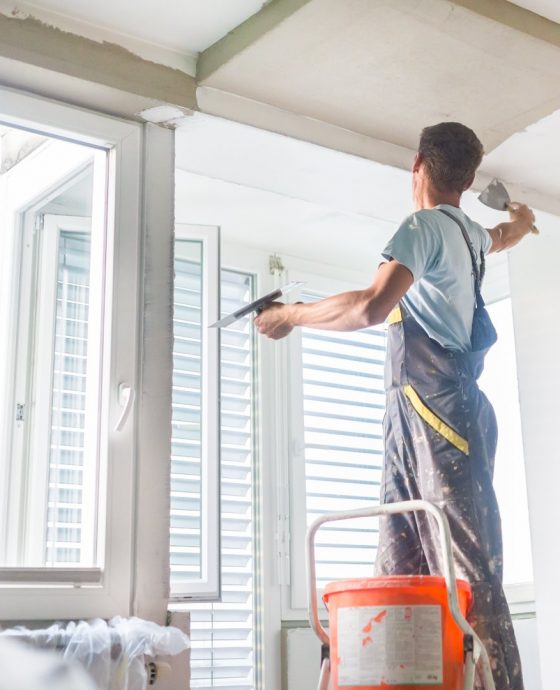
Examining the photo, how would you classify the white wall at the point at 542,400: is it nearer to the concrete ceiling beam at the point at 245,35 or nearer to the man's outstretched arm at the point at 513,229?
the man's outstretched arm at the point at 513,229

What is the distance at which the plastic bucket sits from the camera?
5.43 ft

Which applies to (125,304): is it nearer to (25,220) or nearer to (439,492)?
(25,220)

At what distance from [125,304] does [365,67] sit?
84 cm

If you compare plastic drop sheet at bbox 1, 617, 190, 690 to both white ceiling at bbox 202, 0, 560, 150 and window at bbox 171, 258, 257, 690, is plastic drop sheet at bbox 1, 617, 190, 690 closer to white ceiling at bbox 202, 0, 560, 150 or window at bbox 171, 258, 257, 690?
window at bbox 171, 258, 257, 690

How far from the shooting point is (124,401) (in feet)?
7.34

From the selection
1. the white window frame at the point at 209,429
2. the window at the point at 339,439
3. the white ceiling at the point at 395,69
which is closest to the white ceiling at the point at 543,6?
the white ceiling at the point at 395,69

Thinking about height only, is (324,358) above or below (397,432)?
above

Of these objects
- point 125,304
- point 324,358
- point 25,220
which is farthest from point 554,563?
point 25,220

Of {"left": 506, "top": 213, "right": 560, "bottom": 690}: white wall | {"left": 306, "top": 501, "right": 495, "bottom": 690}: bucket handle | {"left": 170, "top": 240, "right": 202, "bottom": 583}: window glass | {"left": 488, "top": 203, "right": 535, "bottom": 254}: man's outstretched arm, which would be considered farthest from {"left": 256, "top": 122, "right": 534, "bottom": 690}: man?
{"left": 506, "top": 213, "right": 560, "bottom": 690}: white wall

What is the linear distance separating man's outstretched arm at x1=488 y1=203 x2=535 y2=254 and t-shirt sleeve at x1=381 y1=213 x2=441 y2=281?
591 millimetres

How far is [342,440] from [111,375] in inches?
64.3

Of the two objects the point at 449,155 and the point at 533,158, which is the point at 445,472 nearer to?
the point at 449,155

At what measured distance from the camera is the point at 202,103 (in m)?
2.45

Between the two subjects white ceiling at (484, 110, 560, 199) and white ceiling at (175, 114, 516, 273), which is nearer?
white ceiling at (175, 114, 516, 273)
